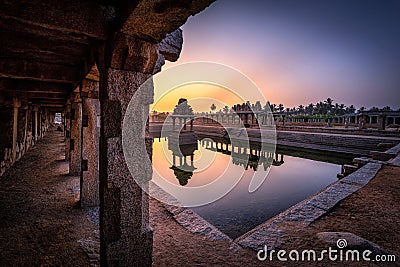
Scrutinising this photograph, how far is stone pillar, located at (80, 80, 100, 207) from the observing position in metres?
4.46

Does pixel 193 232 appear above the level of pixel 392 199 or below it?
below

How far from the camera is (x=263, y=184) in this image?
9.59 metres

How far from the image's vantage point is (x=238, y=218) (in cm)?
611

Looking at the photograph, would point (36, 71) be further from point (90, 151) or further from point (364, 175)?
point (364, 175)

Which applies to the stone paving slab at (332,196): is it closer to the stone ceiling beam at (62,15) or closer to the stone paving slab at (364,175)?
the stone paving slab at (364,175)

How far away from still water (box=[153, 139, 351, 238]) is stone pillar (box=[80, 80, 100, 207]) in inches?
127

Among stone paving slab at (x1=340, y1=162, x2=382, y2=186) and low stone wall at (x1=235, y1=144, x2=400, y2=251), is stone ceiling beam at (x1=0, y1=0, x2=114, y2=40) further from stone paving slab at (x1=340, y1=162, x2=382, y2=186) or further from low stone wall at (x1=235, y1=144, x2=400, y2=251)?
stone paving slab at (x1=340, y1=162, x2=382, y2=186)

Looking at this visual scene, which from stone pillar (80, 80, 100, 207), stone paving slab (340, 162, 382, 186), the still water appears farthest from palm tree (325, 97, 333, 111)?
stone pillar (80, 80, 100, 207)

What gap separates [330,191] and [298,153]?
12.3 metres

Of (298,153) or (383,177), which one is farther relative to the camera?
(298,153)

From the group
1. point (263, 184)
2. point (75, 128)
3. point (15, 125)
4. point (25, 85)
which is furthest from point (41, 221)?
point (263, 184)

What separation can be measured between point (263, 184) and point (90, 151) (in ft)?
24.9

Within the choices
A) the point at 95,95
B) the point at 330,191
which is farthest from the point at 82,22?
the point at 330,191

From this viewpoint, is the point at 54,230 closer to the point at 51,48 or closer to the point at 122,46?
the point at 51,48
